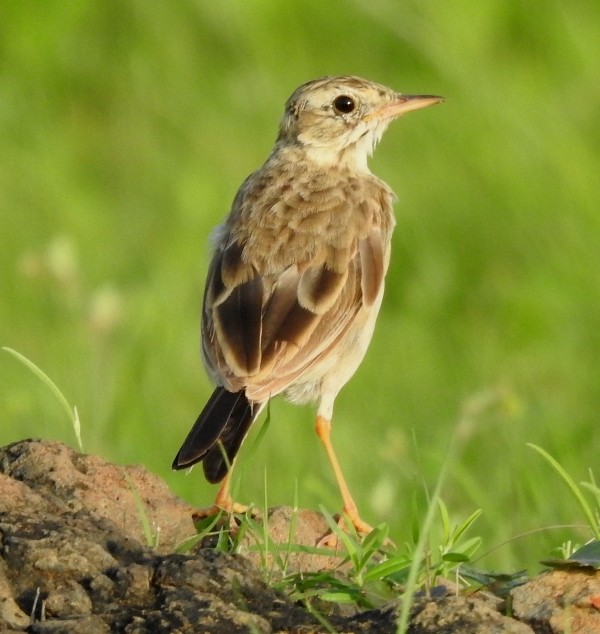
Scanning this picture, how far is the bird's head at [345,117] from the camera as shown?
27.9 ft

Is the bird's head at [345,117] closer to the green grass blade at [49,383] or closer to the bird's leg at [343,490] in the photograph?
the bird's leg at [343,490]

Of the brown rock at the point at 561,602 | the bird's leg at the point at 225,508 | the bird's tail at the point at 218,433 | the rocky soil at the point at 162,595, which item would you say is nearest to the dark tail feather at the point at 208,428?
the bird's tail at the point at 218,433

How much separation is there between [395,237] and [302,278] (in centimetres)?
665

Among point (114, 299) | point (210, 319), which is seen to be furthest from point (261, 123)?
point (210, 319)

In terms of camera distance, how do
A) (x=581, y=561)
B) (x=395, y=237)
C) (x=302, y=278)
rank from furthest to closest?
(x=395, y=237)
(x=302, y=278)
(x=581, y=561)

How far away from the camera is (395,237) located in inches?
545

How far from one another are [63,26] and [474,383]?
6121 millimetres

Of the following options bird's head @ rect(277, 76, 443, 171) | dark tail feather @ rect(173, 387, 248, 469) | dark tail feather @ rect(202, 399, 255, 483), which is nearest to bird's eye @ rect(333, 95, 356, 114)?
bird's head @ rect(277, 76, 443, 171)

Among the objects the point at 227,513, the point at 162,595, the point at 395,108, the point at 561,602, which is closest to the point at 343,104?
the point at 395,108

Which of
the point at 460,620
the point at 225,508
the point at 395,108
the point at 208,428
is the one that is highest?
the point at 395,108

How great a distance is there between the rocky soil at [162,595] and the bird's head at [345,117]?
11.9 feet

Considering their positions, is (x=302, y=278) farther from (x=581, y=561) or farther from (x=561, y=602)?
(x=561, y=602)

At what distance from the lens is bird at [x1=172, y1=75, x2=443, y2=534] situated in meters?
6.63

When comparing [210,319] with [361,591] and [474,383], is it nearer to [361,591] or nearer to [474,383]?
[361,591]
